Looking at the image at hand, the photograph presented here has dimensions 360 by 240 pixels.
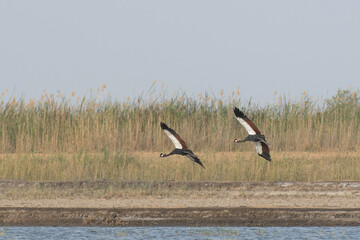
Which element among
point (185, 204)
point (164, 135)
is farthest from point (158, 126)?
point (185, 204)

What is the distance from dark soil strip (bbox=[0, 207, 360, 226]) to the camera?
949 cm

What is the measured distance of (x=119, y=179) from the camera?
1341cm

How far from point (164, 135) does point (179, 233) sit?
8631mm

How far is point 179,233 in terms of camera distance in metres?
8.88

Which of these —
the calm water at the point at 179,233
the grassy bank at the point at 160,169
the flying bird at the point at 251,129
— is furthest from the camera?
the grassy bank at the point at 160,169

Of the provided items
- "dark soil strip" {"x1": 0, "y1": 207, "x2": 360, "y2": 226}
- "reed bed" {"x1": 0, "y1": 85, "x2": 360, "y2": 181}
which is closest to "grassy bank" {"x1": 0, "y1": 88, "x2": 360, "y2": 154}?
"reed bed" {"x1": 0, "y1": 85, "x2": 360, "y2": 181}

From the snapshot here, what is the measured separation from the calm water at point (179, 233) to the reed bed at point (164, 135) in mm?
4866

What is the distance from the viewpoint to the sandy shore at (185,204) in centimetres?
959

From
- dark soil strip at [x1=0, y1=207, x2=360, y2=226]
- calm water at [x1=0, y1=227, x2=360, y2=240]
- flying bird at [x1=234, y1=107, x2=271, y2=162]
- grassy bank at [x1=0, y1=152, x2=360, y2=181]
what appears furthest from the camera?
grassy bank at [x1=0, y1=152, x2=360, y2=181]

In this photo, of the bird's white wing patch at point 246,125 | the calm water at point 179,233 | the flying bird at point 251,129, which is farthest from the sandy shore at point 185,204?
the bird's white wing patch at point 246,125

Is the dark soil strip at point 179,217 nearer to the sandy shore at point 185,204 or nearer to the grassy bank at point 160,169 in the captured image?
the sandy shore at point 185,204

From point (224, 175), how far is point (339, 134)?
508 cm

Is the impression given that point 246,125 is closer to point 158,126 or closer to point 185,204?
point 185,204

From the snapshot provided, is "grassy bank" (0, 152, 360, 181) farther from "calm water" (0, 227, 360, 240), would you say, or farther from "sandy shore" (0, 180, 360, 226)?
"calm water" (0, 227, 360, 240)
